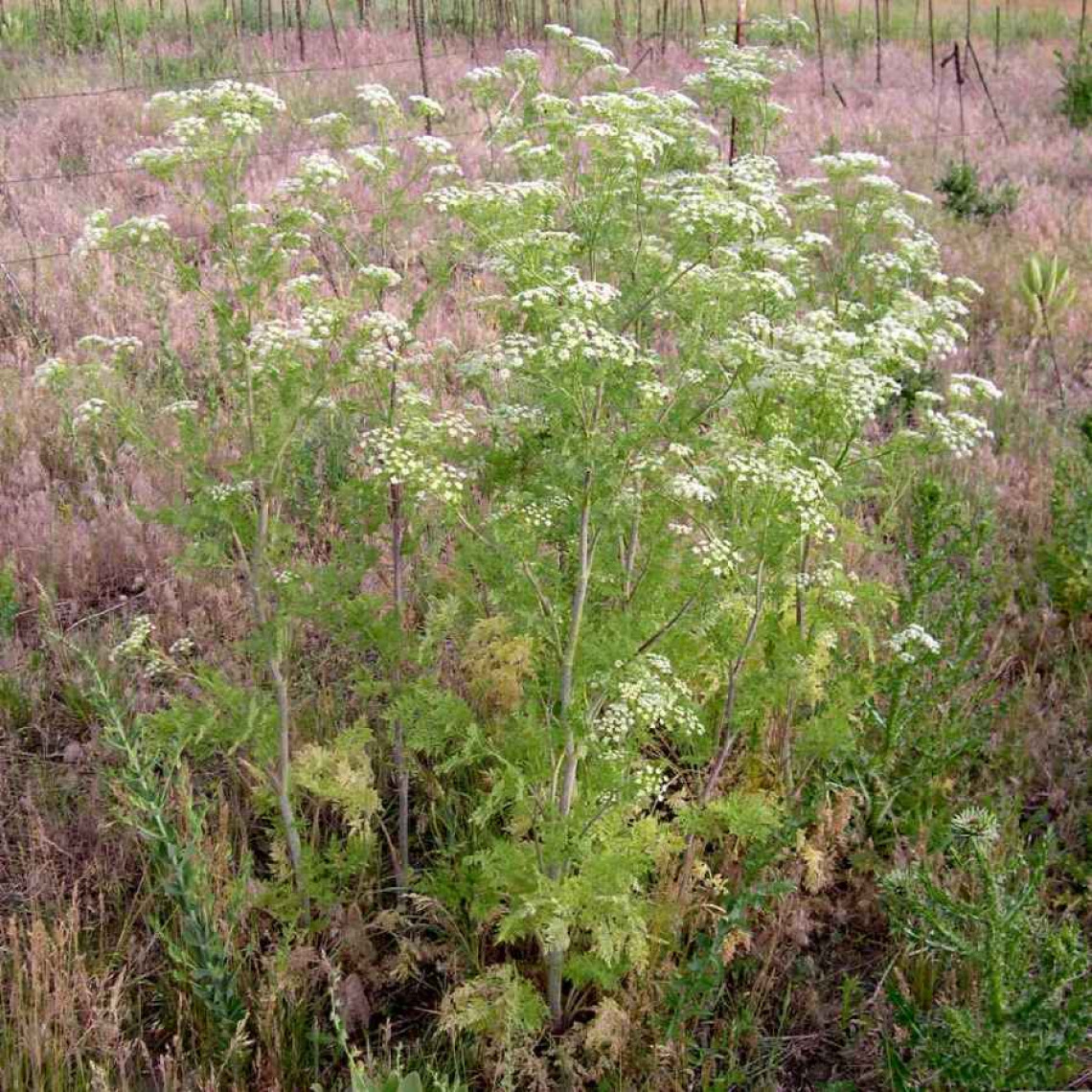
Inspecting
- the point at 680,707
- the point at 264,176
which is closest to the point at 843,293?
the point at 680,707

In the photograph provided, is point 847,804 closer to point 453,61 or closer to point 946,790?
point 946,790

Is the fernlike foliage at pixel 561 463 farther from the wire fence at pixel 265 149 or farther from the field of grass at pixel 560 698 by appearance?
the wire fence at pixel 265 149

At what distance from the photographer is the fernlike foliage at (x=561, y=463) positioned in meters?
2.87

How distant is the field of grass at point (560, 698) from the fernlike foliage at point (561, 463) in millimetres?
21

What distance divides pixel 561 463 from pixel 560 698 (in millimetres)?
776

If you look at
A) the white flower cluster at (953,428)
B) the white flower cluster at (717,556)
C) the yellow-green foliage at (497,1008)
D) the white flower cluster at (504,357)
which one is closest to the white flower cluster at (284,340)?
the white flower cluster at (504,357)

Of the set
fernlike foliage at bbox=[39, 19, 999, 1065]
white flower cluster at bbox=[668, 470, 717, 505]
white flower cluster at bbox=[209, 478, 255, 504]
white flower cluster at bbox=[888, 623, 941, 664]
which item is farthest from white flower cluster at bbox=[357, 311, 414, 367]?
white flower cluster at bbox=[888, 623, 941, 664]

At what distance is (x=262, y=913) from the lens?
3.57 m

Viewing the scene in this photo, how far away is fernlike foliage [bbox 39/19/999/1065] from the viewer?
113 inches

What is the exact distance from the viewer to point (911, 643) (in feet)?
12.4

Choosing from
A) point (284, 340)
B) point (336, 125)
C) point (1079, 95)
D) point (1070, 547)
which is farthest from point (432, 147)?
point (1079, 95)

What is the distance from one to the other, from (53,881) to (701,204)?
9.97ft

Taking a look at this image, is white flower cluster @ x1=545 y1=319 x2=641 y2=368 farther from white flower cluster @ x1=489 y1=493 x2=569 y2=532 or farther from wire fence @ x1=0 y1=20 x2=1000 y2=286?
wire fence @ x1=0 y1=20 x2=1000 y2=286

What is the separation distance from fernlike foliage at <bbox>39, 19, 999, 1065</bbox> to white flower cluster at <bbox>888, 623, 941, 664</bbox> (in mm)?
13
